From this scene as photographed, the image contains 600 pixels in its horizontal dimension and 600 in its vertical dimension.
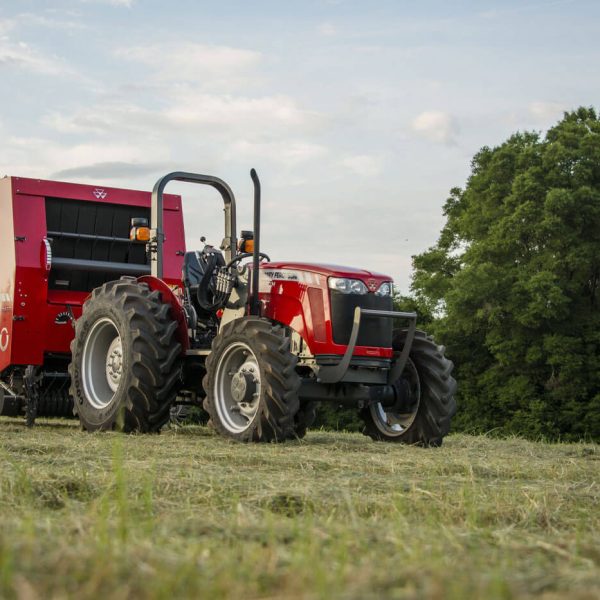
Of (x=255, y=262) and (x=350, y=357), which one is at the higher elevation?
(x=255, y=262)

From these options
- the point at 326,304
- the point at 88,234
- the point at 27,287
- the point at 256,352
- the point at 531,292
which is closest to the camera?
the point at 256,352

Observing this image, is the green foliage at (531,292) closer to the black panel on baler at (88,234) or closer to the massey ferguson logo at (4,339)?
the black panel on baler at (88,234)

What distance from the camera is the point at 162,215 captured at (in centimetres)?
991

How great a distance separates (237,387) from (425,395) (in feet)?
5.14

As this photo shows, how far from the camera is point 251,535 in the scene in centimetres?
338

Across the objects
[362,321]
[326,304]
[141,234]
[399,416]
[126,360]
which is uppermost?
[141,234]

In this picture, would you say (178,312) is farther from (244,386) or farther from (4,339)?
(4,339)

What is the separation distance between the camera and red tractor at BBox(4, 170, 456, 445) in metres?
8.16

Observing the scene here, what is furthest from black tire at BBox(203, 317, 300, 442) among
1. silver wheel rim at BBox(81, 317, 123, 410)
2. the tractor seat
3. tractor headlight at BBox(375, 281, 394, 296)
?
the tractor seat

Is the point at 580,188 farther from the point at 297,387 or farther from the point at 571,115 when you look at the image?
the point at 297,387

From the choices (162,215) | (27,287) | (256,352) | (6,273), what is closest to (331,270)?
(256,352)

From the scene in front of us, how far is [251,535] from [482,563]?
0.70m

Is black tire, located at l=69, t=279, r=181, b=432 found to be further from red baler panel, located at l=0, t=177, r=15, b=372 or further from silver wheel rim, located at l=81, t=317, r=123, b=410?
red baler panel, located at l=0, t=177, r=15, b=372

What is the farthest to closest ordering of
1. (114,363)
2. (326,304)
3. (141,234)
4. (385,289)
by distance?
(141,234), (114,363), (385,289), (326,304)
